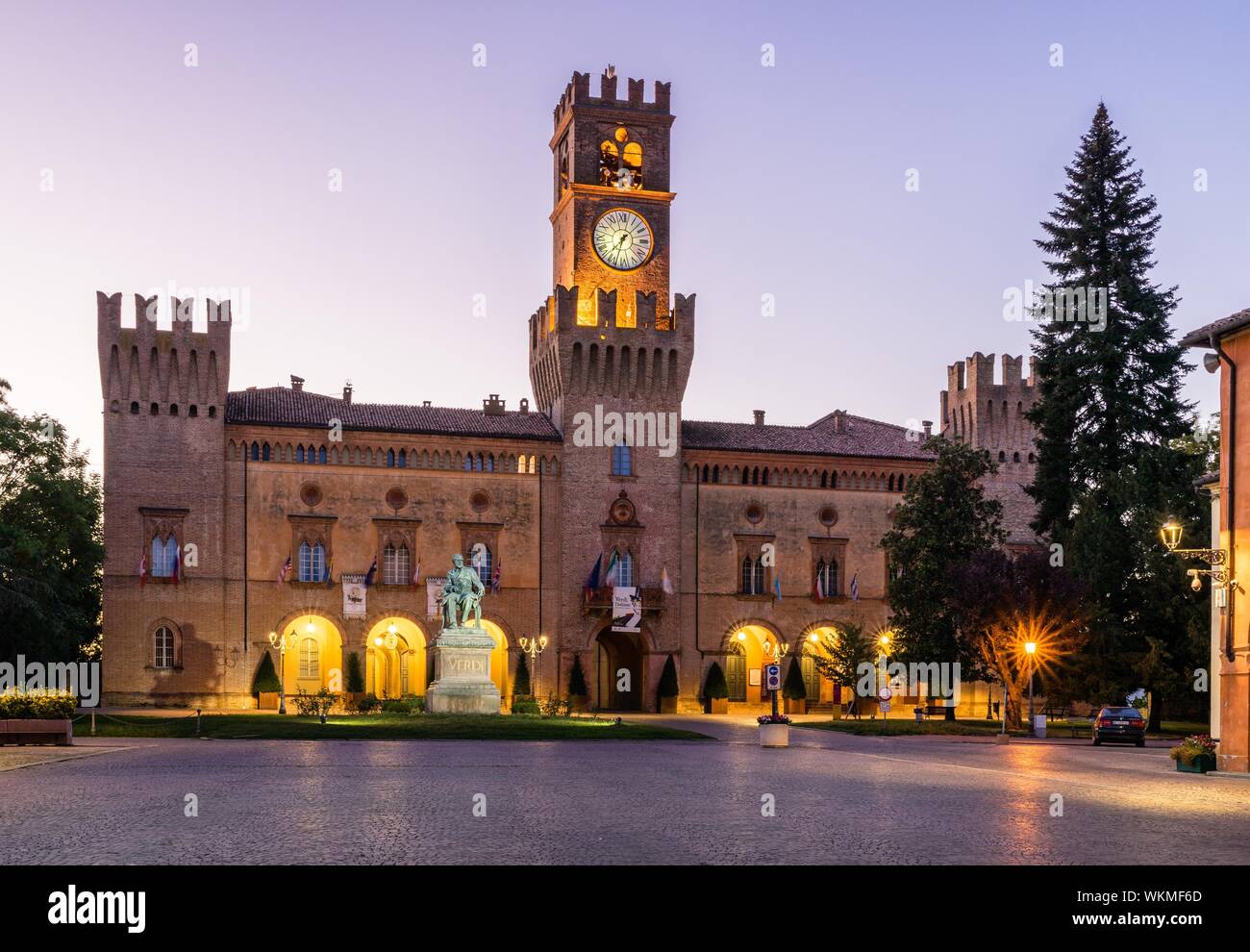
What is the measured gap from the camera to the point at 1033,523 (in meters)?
61.1

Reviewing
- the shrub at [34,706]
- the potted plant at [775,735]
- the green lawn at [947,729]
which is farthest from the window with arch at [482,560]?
the shrub at [34,706]

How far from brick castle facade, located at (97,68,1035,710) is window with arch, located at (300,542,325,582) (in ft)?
0.27

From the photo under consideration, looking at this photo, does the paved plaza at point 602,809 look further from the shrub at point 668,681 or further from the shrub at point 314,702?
the shrub at point 668,681

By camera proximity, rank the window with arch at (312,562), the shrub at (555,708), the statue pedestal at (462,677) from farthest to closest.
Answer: the window with arch at (312,562), the shrub at (555,708), the statue pedestal at (462,677)

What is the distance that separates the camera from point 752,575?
66.8 metres

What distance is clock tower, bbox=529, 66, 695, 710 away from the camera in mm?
64688

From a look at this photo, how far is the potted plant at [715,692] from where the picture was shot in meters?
64.4

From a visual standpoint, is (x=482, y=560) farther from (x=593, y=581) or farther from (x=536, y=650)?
(x=593, y=581)

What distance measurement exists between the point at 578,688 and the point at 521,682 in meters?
2.62

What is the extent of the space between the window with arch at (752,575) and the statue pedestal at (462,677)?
70.3ft

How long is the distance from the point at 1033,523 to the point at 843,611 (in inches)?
408

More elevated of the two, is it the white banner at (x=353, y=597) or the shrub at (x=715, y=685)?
the white banner at (x=353, y=597)

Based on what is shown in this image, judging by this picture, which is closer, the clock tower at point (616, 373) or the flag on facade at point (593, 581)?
the flag on facade at point (593, 581)

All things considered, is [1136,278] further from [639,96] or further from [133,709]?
[133,709]
